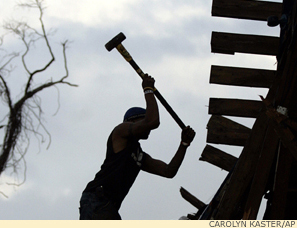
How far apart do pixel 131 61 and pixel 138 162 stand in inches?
51.3

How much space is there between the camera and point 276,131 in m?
4.06

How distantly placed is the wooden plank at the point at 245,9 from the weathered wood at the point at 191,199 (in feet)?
10.8

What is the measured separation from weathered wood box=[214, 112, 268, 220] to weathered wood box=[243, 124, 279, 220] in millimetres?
106

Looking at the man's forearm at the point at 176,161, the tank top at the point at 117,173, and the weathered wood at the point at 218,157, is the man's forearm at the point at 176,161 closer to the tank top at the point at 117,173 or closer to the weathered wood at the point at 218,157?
the tank top at the point at 117,173

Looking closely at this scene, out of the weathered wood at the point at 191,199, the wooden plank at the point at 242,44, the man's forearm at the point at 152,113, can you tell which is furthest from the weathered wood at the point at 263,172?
the weathered wood at the point at 191,199

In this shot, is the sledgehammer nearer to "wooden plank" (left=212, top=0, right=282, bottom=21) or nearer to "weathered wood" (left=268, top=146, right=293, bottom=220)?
"wooden plank" (left=212, top=0, right=282, bottom=21)

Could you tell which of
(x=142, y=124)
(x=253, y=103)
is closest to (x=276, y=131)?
(x=142, y=124)

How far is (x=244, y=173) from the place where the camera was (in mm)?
4266

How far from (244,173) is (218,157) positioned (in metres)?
2.06

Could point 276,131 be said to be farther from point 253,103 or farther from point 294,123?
point 253,103

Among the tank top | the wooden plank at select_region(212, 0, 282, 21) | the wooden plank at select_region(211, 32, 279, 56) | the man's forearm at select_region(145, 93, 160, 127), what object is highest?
the wooden plank at select_region(212, 0, 282, 21)

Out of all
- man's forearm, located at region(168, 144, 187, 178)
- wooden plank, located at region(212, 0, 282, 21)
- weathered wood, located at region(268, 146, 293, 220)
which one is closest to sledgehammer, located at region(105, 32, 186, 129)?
man's forearm, located at region(168, 144, 187, 178)

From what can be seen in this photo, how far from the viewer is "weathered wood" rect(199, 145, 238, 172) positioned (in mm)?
6293

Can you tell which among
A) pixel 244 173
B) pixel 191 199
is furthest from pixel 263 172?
pixel 191 199
